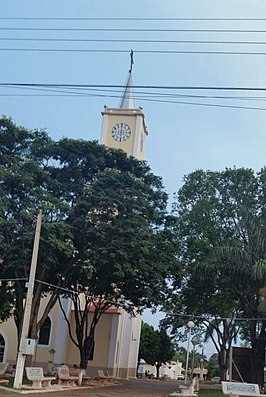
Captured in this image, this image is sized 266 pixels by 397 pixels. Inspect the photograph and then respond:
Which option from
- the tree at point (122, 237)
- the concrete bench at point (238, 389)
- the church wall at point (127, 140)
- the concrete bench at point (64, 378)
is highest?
the church wall at point (127, 140)

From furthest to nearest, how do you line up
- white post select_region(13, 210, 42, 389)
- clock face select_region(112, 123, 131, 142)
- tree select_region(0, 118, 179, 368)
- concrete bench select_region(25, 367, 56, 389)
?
1. clock face select_region(112, 123, 131, 142)
2. tree select_region(0, 118, 179, 368)
3. white post select_region(13, 210, 42, 389)
4. concrete bench select_region(25, 367, 56, 389)

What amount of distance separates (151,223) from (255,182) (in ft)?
28.5

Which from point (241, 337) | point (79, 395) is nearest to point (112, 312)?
point (241, 337)

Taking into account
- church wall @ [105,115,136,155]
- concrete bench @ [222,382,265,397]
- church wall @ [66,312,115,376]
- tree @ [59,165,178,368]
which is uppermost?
church wall @ [105,115,136,155]

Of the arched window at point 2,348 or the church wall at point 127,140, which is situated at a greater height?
the church wall at point 127,140

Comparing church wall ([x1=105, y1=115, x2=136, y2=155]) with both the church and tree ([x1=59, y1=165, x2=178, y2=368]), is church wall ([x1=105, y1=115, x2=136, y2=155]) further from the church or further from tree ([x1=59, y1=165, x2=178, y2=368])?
tree ([x1=59, y1=165, x2=178, y2=368])

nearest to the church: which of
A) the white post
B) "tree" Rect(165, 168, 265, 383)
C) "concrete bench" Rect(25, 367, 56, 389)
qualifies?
"tree" Rect(165, 168, 265, 383)

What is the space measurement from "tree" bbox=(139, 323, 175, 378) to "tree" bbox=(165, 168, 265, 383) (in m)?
20.2

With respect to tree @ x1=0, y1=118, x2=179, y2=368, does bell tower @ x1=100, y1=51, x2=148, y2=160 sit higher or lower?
higher

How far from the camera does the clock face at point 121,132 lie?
149 ft

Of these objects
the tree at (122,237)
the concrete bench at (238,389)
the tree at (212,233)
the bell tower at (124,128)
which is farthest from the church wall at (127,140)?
the concrete bench at (238,389)

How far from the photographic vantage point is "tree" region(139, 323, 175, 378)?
55906 millimetres

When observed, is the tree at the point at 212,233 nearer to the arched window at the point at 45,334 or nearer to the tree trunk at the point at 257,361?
the tree trunk at the point at 257,361

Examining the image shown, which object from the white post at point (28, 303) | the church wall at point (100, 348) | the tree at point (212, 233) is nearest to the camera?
the white post at point (28, 303)
